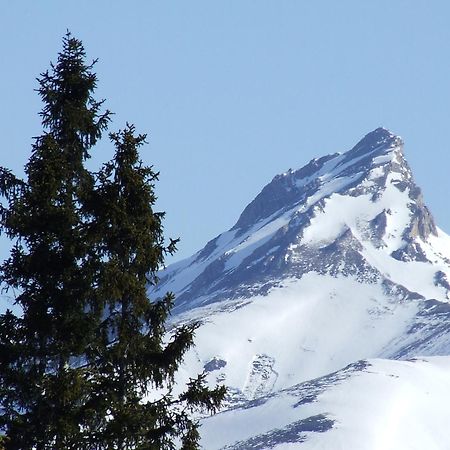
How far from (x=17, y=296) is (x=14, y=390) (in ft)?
6.29

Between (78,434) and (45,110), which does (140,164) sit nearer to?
(45,110)

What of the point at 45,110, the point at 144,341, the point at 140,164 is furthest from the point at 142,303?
the point at 45,110

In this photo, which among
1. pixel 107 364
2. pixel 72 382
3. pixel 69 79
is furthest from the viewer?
pixel 69 79

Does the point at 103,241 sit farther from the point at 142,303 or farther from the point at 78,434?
the point at 78,434

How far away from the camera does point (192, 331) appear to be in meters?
31.9

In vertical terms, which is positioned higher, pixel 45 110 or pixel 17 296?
pixel 45 110

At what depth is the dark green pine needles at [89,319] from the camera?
30.6m

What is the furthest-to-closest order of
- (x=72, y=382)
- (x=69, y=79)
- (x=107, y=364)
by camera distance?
(x=69, y=79) < (x=107, y=364) < (x=72, y=382)

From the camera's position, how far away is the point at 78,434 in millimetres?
30391

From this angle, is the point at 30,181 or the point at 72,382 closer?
the point at 72,382

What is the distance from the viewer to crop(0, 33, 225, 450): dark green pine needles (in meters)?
30.6

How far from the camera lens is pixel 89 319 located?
1231 inches

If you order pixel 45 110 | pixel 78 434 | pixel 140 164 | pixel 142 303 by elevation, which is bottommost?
pixel 78 434

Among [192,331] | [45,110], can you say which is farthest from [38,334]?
[45,110]
